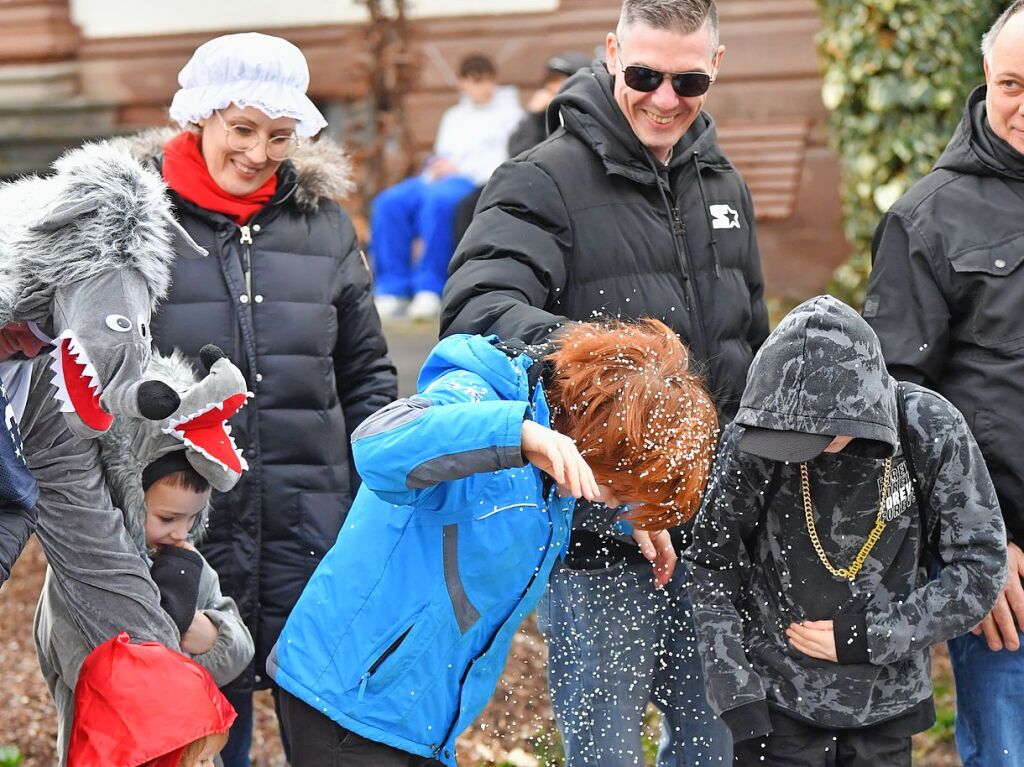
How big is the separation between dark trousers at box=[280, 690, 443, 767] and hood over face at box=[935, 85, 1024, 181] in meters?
2.00

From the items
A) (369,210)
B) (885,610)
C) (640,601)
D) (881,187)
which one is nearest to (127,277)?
(640,601)

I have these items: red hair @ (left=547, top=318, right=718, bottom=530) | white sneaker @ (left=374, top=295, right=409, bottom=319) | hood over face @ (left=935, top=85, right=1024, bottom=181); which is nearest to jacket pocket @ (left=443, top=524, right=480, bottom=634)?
red hair @ (left=547, top=318, right=718, bottom=530)

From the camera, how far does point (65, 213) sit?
9.41ft

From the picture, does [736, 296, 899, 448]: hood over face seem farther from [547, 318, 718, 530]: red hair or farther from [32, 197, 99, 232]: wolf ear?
[32, 197, 99, 232]: wolf ear

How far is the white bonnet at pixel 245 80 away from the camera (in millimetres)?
3721

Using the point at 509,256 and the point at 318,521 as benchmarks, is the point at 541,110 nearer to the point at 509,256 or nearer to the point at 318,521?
the point at 318,521

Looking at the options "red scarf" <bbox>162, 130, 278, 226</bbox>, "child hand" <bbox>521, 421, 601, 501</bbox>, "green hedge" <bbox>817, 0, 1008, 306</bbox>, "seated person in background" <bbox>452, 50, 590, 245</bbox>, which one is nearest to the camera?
"child hand" <bbox>521, 421, 601, 501</bbox>

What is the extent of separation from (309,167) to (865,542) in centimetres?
178

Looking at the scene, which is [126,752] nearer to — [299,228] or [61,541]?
[61,541]

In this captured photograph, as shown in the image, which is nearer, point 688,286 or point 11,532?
point 11,532

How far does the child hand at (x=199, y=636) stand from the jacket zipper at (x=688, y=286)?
1.38 meters

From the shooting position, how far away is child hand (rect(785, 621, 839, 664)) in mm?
3299

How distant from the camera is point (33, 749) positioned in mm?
5137

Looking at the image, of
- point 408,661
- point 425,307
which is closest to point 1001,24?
point 408,661
